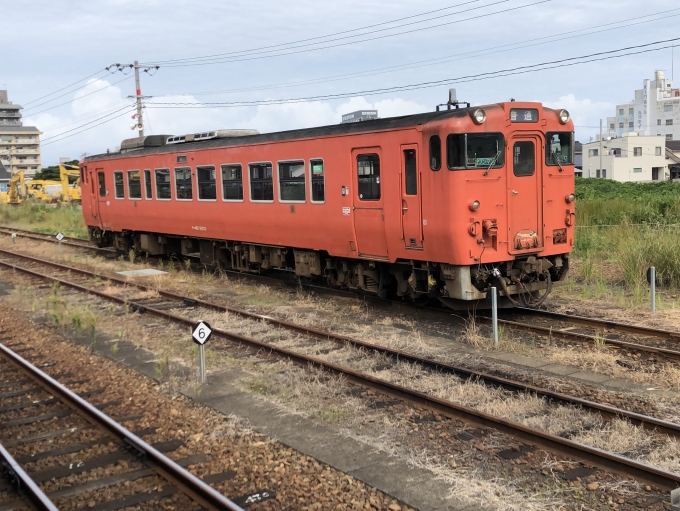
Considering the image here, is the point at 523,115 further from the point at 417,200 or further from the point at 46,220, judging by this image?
the point at 46,220

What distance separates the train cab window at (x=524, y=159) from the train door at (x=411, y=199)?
58.0 inches

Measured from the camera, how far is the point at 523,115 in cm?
1070

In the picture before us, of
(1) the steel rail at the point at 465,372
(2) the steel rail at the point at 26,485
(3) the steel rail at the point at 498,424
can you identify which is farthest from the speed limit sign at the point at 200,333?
(2) the steel rail at the point at 26,485

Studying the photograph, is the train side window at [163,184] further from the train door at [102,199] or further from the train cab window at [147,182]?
the train door at [102,199]

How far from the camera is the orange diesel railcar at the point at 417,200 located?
1026 centimetres

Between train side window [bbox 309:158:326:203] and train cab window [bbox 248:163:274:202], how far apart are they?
1.44 metres

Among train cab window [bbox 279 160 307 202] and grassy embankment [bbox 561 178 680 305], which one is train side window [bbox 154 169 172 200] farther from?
grassy embankment [bbox 561 178 680 305]

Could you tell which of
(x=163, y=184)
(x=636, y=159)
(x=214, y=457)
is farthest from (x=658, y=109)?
(x=214, y=457)

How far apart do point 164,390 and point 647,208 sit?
55.7ft

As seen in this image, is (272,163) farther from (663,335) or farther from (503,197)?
(663,335)

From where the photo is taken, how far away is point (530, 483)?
5.41 meters

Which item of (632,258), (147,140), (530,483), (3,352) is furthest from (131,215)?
(530,483)

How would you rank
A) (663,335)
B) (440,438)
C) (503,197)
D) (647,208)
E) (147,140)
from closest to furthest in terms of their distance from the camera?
(440,438), (663,335), (503,197), (147,140), (647,208)

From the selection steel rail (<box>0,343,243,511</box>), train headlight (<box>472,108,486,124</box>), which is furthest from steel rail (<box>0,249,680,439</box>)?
steel rail (<box>0,343,243,511</box>)
